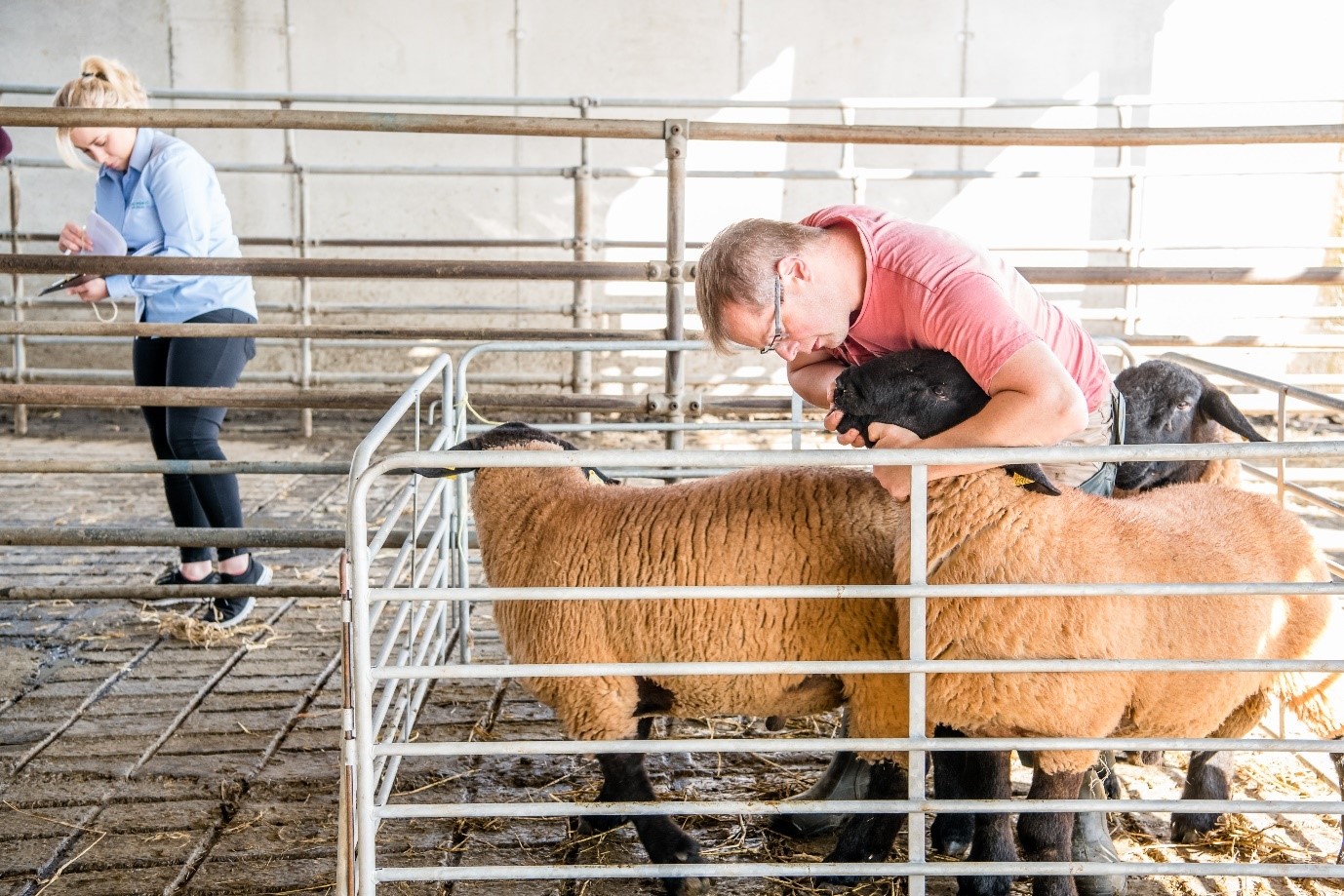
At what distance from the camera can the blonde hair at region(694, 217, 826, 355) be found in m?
2.49

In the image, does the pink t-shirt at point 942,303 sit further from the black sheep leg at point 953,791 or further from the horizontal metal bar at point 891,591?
the black sheep leg at point 953,791

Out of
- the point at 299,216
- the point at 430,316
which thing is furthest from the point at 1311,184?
the point at 299,216

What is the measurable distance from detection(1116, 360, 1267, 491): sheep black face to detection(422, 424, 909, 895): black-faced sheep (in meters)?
1.07

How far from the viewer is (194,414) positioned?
188 inches

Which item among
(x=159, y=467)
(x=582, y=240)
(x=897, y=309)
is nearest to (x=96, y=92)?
(x=159, y=467)

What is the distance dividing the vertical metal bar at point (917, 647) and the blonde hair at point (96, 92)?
3.34m

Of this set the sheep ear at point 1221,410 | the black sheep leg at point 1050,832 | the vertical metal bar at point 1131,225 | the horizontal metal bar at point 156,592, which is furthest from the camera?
the vertical metal bar at point 1131,225

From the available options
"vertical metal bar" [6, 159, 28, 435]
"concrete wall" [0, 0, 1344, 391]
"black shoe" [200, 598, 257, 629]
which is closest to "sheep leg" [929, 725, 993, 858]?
"black shoe" [200, 598, 257, 629]

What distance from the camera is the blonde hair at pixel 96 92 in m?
4.29

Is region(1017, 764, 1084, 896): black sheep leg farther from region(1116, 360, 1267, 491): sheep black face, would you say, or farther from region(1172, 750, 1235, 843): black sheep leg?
region(1116, 360, 1267, 491): sheep black face

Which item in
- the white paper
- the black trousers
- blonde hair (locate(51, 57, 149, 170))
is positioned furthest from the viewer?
the black trousers

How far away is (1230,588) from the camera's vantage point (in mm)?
2361

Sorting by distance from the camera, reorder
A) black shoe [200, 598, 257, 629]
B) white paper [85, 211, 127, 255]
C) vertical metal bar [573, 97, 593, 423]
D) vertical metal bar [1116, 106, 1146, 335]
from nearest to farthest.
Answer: white paper [85, 211, 127, 255] → black shoe [200, 598, 257, 629] → vertical metal bar [573, 97, 593, 423] → vertical metal bar [1116, 106, 1146, 335]

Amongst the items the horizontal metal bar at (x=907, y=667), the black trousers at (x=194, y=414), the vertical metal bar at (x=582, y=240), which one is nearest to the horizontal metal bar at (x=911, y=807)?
the horizontal metal bar at (x=907, y=667)
